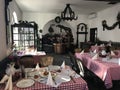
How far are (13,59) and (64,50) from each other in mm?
5815

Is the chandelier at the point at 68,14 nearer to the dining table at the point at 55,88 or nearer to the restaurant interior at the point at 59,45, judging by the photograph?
the restaurant interior at the point at 59,45

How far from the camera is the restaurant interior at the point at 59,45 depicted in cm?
189

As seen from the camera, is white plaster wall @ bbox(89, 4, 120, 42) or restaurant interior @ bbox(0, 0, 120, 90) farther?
white plaster wall @ bbox(89, 4, 120, 42)

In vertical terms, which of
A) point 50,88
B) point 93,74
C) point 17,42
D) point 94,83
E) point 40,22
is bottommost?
point 94,83

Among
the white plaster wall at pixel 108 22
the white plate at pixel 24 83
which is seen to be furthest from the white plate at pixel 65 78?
the white plaster wall at pixel 108 22

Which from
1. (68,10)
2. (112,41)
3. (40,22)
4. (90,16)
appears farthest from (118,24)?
(40,22)

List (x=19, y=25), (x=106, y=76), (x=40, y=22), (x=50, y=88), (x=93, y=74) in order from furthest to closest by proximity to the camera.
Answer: (x=40, y=22)
(x=19, y=25)
(x=93, y=74)
(x=106, y=76)
(x=50, y=88)

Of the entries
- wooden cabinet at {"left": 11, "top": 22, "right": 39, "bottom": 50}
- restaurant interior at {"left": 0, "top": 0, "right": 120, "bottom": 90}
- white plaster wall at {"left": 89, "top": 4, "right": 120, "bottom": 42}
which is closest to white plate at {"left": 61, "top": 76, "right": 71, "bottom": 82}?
restaurant interior at {"left": 0, "top": 0, "right": 120, "bottom": 90}

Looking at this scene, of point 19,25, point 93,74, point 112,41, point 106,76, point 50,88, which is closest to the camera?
point 50,88

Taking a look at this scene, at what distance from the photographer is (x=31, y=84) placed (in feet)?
5.49

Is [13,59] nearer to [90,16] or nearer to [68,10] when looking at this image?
[68,10]

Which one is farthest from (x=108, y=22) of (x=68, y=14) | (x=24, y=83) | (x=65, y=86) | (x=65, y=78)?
(x=24, y=83)

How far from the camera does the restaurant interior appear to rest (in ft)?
6.19

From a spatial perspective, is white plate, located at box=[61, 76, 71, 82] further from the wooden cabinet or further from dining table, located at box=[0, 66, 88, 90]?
the wooden cabinet
